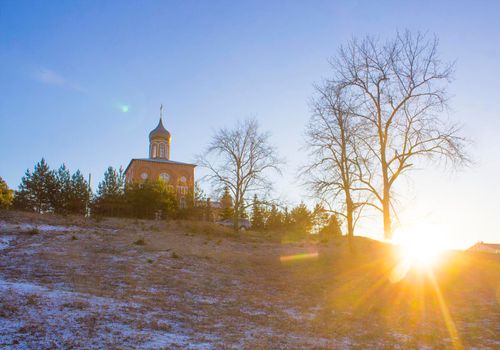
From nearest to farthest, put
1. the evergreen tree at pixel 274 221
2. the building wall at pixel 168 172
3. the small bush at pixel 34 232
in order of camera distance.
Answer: the small bush at pixel 34 232 → the evergreen tree at pixel 274 221 → the building wall at pixel 168 172

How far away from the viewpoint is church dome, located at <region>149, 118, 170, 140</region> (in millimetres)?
60875

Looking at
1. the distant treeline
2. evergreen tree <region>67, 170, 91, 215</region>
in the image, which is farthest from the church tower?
evergreen tree <region>67, 170, 91, 215</region>

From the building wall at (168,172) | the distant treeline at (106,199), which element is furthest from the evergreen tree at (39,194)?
the building wall at (168,172)

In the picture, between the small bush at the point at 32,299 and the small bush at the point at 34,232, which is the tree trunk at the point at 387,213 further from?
the small bush at the point at 34,232

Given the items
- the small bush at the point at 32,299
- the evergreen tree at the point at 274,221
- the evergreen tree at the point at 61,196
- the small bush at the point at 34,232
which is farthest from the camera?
the evergreen tree at the point at 274,221

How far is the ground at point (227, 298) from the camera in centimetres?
715

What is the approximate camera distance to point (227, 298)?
1077 centimetres

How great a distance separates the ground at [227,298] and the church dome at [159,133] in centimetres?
4238

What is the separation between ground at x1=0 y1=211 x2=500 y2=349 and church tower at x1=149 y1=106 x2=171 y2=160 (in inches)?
1655

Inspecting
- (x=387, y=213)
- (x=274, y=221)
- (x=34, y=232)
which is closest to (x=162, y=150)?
(x=274, y=221)

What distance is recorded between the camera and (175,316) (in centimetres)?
852

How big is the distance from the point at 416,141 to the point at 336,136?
332 cm

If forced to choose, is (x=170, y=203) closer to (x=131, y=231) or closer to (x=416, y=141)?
(x=131, y=231)

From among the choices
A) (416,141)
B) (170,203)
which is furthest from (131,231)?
(416,141)
